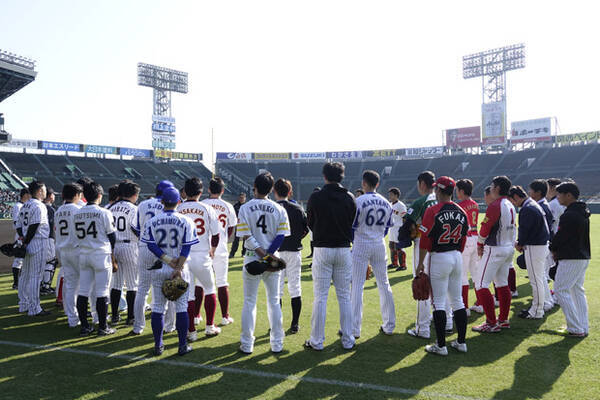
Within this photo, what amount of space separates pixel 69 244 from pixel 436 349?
5491mm

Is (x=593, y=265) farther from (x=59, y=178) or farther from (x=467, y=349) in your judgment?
(x=59, y=178)

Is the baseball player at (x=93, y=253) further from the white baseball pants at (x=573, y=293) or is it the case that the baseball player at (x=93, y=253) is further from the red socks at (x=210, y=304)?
the white baseball pants at (x=573, y=293)

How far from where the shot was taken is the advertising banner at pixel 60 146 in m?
52.4

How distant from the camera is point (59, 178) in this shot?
4806cm

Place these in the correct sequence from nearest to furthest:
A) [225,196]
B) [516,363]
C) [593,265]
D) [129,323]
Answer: [516,363] < [129,323] < [593,265] < [225,196]

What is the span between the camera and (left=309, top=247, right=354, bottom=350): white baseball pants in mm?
5215

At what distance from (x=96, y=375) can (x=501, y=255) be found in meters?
5.70

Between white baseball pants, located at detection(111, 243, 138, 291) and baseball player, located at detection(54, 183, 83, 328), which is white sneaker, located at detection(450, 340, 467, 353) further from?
baseball player, located at detection(54, 183, 83, 328)

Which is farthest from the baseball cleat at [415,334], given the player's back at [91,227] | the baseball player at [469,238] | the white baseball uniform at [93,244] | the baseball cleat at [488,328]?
the player's back at [91,227]

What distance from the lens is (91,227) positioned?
19.1 ft

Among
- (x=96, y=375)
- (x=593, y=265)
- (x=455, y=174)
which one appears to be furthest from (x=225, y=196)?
(x=96, y=375)

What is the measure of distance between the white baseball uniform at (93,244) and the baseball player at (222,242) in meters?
1.55

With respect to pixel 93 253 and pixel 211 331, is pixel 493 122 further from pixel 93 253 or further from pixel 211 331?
pixel 93 253

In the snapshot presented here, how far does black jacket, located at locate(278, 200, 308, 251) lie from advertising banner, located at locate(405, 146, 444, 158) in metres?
61.7
